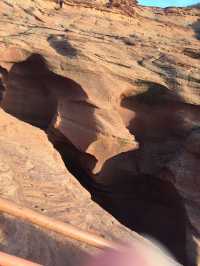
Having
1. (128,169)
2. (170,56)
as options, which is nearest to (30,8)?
(170,56)

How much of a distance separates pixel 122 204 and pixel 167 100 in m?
2.29

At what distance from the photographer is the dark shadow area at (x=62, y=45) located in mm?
9523

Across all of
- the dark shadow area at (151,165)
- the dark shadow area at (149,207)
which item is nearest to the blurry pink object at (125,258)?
the dark shadow area at (149,207)

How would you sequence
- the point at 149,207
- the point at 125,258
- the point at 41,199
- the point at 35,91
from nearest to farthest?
the point at 125,258, the point at 41,199, the point at 35,91, the point at 149,207

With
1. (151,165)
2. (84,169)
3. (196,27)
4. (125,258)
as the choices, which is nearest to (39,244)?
(125,258)

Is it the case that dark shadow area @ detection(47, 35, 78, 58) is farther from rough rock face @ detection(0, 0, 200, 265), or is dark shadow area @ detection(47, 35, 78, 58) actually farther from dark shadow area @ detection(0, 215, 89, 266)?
dark shadow area @ detection(0, 215, 89, 266)

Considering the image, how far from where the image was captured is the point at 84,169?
384 inches

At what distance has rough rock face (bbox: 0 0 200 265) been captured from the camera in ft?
29.9

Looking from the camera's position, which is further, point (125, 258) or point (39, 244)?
point (39, 244)

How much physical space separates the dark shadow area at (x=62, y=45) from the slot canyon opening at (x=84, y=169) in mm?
453

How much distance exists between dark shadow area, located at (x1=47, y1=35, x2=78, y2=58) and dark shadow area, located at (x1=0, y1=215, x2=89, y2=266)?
4904 millimetres

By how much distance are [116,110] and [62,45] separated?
168 cm

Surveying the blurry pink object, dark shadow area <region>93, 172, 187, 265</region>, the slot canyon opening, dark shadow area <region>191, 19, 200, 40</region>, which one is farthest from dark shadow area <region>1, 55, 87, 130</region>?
the blurry pink object

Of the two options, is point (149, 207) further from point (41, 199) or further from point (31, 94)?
point (41, 199)
